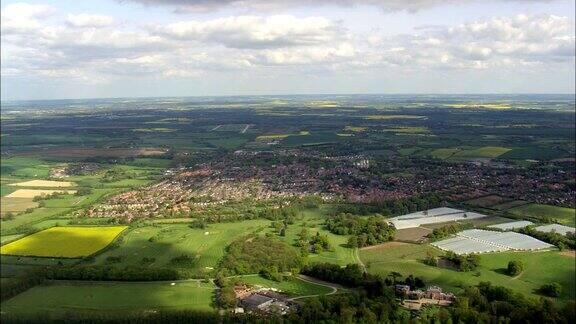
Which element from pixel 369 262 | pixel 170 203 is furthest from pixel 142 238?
pixel 369 262

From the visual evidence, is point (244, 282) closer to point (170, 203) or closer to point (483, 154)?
point (170, 203)

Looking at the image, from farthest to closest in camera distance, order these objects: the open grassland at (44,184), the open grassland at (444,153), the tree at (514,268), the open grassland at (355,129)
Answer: the open grassland at (355,129)
the open grassland at (444,153)
the open grassland at (44,184)
the tree at (514,268)

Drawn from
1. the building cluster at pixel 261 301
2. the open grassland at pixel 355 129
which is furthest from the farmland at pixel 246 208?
the open grassland at pixel 355 129

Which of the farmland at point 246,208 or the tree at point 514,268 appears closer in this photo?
the farmland at point 246,208

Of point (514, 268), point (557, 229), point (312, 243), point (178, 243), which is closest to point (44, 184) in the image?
point (178, 243)

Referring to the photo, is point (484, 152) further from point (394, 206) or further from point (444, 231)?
point (444, 231)

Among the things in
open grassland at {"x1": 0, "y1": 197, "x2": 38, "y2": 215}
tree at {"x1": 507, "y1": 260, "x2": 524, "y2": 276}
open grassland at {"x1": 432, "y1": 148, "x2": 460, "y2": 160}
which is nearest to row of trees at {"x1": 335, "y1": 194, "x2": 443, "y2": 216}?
tree at {"x1": 507, "y1": 260, "x2": 524, "y2": 276}

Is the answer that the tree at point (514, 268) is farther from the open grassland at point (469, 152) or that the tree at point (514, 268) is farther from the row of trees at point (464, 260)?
the open grassland at point (469, 152)

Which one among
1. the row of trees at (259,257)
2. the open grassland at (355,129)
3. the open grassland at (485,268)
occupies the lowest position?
the open grassland at (485,268)
